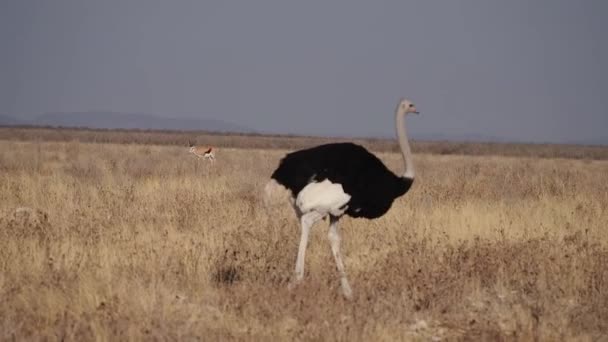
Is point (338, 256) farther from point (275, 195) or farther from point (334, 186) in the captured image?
point (275, 195)

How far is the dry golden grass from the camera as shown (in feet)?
19.1

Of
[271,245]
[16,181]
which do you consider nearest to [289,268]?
[271,245]

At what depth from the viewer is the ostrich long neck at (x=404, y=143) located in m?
7.52

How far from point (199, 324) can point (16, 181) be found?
9363mm

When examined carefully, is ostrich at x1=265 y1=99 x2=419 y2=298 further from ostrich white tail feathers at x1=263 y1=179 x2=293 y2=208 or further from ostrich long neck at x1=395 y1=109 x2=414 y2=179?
ostrich long neck at x1=395 y1=109 x2=414 y2=179

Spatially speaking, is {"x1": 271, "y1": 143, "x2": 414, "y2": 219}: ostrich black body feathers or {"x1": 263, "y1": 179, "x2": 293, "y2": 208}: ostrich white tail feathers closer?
{"x1": 271, "y1": 143, "x2": 414, "y2": 219}: ostrich black body feathers

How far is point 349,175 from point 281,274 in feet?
3.66

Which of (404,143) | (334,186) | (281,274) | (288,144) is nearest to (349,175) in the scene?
(334,186)

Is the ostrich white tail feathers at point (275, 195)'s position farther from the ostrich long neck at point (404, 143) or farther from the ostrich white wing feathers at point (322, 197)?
the ostrich long neck at point (404, 143)

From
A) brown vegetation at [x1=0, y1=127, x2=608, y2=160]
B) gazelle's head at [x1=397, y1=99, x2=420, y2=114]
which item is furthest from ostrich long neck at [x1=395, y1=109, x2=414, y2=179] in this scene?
brown vegetation at [x1=0, y1=127, x2=608, y2=160]

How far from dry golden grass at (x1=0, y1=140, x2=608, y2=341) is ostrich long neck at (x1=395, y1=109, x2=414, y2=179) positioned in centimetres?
87

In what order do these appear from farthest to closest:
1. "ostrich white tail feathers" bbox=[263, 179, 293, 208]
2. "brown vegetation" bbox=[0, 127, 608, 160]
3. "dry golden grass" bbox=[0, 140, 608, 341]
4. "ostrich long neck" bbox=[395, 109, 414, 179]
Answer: "brown vegetation" bbox=[0, 127, 608, 160], "ostrich long neck" bbox=[395, 109, 414, 179], "ostrich white tail feathers" bbox=[263, 179, 293, 208], "dry golden grass" bbox=[0, 140, 608, 341]

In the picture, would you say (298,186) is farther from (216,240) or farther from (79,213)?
(79,213)

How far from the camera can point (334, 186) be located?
22.6 feet
